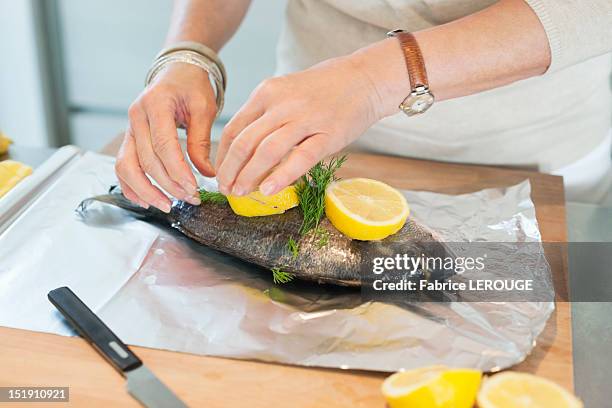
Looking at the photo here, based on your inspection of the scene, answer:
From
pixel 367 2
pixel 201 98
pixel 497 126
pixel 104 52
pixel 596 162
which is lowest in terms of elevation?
pixel 104 52

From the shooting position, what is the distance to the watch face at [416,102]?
1172mm

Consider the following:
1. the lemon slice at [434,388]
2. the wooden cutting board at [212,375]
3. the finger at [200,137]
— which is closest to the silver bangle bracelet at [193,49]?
the finger at [200,137]

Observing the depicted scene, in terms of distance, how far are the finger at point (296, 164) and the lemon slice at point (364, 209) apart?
0.41ft

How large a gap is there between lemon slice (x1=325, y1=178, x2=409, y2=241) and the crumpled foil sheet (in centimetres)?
10

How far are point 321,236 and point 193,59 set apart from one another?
47 cm

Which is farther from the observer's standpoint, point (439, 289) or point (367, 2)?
point (367, 2)

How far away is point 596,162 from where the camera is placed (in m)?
1.61

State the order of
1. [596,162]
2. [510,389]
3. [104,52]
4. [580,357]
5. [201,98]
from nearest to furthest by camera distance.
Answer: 1. [510,389]
2. [580,357]
3. [201,98]
4. [596,162]
5. [104,52]

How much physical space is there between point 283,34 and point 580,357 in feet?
3.21

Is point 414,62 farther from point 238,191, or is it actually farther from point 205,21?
point 205,21

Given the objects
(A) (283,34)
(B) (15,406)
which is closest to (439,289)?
(B) (15,406)

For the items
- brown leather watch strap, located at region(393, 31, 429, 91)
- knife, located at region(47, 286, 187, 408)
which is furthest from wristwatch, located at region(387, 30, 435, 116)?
knife, located at region(47, 286, 187, 408)

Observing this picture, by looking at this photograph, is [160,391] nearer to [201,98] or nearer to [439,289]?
[439,289]

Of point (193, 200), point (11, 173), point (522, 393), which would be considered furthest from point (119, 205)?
point (522, 393)
